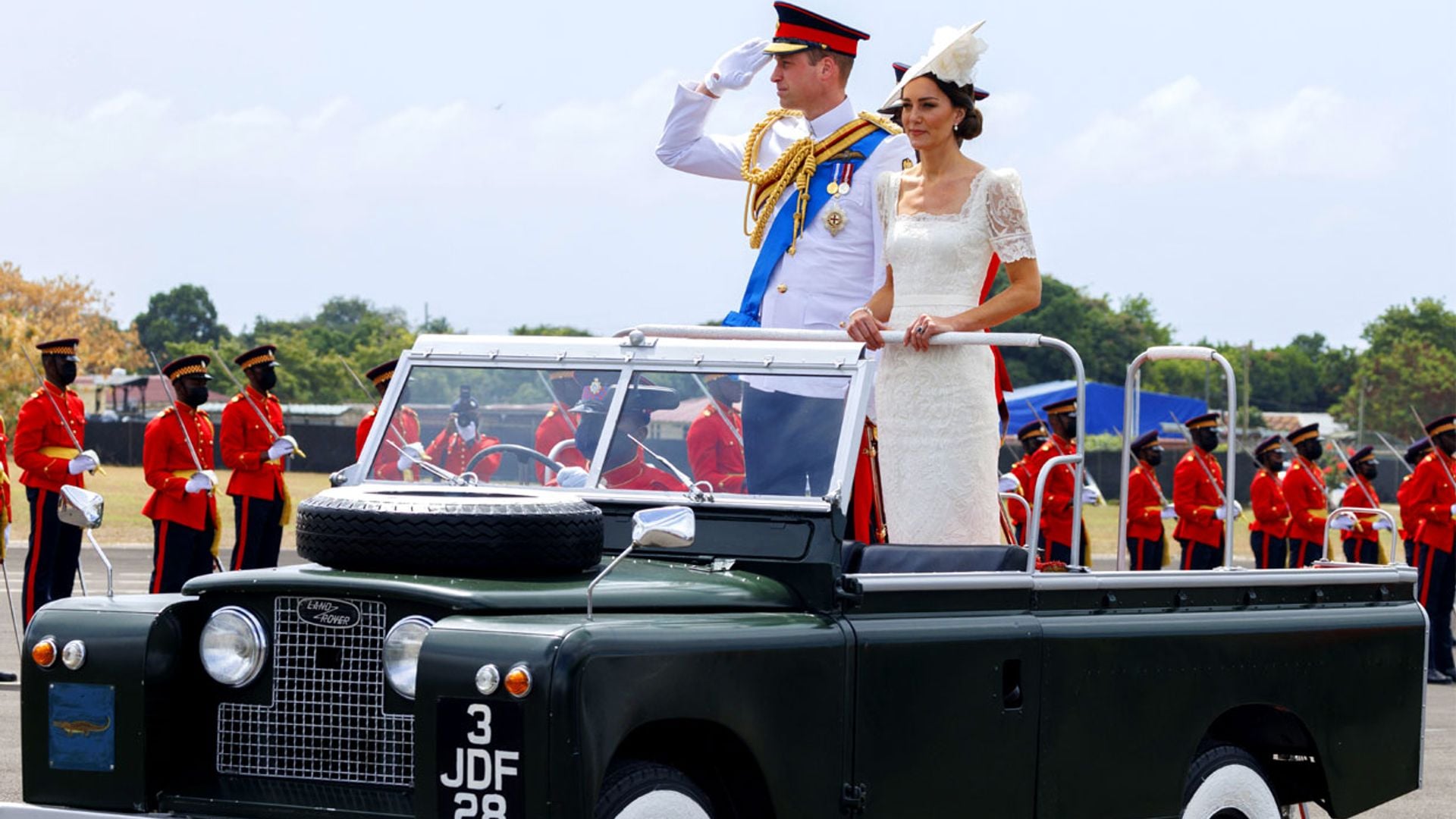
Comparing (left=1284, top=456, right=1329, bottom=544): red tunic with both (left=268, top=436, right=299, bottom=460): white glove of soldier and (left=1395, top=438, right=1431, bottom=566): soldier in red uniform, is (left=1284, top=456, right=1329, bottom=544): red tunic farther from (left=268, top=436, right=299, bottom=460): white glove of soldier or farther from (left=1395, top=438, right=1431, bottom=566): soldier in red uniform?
(left=268, top=436, right=299, bottom=460): white glove of soldier

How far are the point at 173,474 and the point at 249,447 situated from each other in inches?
61.6

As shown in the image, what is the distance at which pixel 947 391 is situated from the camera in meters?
6.77

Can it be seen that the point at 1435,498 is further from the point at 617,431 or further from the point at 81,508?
the point at 81,508

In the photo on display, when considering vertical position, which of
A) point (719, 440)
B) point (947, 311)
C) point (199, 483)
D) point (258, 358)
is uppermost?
point (947, 311)

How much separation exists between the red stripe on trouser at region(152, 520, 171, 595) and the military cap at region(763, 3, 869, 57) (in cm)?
803

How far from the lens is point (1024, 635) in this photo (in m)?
5.80

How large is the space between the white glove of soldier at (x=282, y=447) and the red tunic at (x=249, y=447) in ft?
0.80

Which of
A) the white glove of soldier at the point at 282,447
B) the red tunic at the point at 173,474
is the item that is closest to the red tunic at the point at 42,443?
the red tunic at the point at 173,474

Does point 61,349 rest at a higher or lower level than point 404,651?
higher

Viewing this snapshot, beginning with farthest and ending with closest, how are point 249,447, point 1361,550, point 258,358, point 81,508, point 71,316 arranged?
point 71,316
point 1361,550
point 249,447
point 258,358
point 81,508

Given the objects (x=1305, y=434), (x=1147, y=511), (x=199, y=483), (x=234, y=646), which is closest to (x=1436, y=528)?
(x=1305, y=434)

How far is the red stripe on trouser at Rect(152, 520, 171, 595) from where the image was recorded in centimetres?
1425

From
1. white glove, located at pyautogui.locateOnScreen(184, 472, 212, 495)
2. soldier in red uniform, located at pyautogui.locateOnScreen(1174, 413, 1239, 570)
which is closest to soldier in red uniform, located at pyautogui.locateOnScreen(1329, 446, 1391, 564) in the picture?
soldier in red uniform, located at pyautogui.locateOnScreen(1174, 413, 1239, 570)

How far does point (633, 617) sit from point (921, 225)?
2.29 meters
